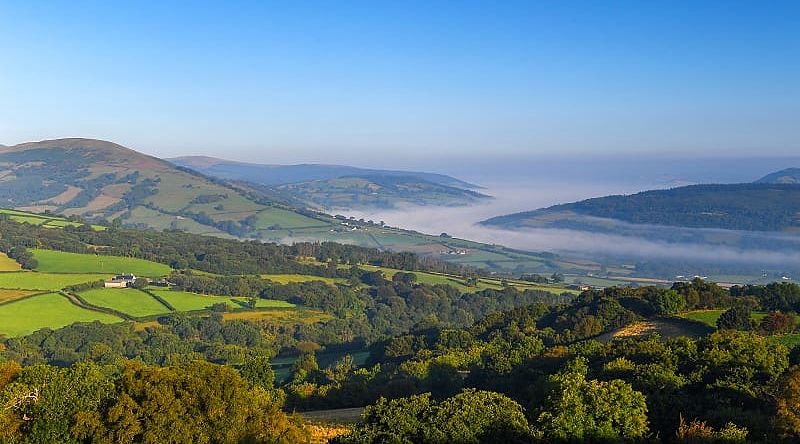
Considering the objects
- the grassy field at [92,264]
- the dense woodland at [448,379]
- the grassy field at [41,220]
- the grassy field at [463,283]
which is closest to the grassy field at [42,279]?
the grassy field at [92,264]

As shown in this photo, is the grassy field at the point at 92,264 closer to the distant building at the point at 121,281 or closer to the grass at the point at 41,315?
the distant building at the point at 121,281

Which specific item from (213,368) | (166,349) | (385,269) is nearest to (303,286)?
(385,269)

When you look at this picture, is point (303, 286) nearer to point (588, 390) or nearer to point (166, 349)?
point (166, 349)

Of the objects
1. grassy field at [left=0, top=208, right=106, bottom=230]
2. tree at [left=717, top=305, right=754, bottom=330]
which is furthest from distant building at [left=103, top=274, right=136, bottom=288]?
tree at [left=717, top=305, right=754, bottom=330]

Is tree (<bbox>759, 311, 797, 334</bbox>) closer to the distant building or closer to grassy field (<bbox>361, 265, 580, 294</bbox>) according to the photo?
grassy field (<bbox>361, 265, 580, 294</bbox>)

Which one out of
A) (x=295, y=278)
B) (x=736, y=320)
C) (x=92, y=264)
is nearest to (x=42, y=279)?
(x=92, y=264)
